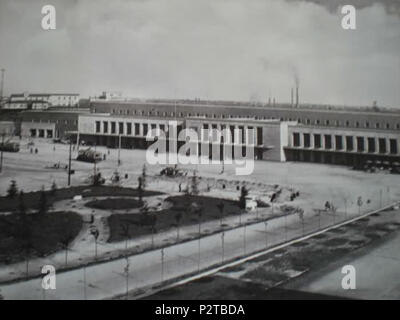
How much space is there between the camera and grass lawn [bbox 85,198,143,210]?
22.8 meters

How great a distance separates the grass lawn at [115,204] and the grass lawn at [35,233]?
201 centimetres

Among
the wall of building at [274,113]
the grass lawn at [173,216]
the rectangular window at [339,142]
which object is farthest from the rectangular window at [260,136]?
the grass lawn at [173,216]

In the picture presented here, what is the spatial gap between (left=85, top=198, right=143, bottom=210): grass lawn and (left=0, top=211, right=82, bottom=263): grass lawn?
2.01 meters

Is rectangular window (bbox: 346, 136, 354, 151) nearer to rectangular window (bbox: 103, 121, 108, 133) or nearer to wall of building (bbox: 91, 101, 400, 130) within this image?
wall of building (bbox: 91, 101, 400, 130)

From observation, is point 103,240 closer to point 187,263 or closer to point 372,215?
point 187,263

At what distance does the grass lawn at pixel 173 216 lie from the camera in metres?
19.2

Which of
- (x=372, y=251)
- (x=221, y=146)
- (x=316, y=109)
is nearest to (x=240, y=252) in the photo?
(x=372, y=251)

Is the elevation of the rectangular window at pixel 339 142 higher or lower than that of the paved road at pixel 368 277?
higher

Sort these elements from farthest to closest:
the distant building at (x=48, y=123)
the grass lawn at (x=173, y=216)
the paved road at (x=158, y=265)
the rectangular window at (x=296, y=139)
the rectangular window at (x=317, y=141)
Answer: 1. the distant building at (x=48, y=123)
2. the rectangular window at (x=296, y=139)
3. the rectangular window at (x=317, y=141)
4. the grass lawn at (x=173, y=216)
5. the paved road at (x=158, y=265)

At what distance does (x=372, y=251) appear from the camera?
16656mm

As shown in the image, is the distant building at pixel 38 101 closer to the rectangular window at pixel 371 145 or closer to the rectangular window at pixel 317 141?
the rectangular window at pixel 317 141

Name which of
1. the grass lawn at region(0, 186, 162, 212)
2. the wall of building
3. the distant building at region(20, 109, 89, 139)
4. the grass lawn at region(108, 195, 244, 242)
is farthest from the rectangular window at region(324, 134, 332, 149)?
the distant building at region(20, 109, 89, 139)

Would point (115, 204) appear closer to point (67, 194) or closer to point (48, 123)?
point (67, 194)
